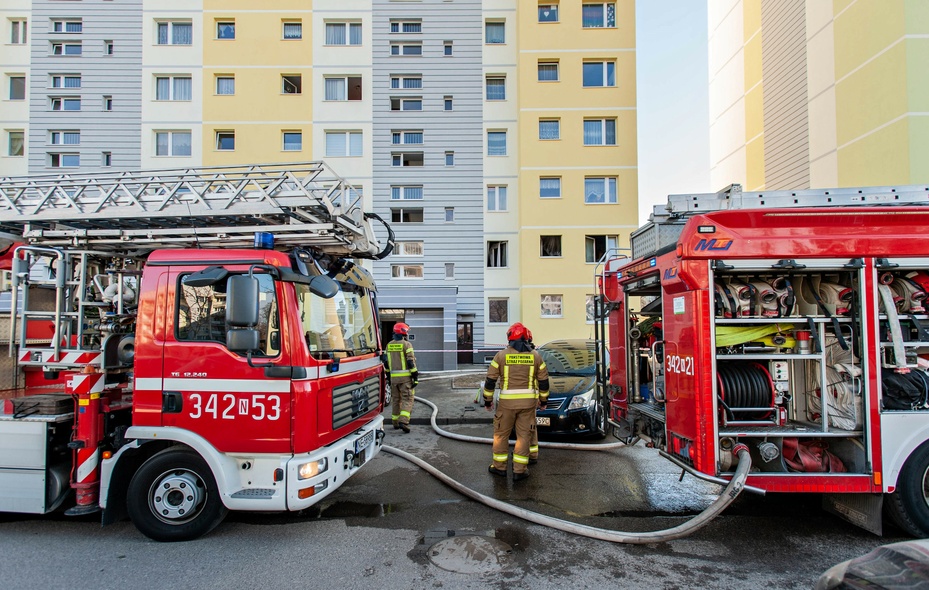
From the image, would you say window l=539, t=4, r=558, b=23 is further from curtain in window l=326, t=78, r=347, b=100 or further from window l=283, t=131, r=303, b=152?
window l=283, t=131, r=303, b=152

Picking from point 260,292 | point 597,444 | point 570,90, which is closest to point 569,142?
point 570,90

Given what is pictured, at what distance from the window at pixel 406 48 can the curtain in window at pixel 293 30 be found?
3075mm

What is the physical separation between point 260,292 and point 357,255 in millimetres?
1388

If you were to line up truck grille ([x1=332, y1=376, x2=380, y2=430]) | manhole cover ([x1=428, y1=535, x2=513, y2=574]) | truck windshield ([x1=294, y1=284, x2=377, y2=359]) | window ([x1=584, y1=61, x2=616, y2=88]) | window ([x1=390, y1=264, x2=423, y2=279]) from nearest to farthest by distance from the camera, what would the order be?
manhole cover ([x1=428, y1=535, x2=513, y2=574]) → truck windshield ([x1=294, y1=284, x2=377, y2=359]) → truck grille ([x1=332, y1=376, x2=380, y2=430]) → window ([x1=390, y1=264, x2=423, y2=279]) → window ([x1=584, y1=61, x2=616, y2=88])

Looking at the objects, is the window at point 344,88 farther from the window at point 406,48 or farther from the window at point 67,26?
the window at point 67,26

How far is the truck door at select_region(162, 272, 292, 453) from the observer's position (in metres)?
4.07

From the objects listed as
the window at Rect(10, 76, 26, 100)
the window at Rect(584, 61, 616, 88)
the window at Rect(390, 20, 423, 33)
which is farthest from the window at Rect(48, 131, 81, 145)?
the window at Rect(584, 61, 616, 88)

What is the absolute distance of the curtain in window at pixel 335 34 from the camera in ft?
76.2

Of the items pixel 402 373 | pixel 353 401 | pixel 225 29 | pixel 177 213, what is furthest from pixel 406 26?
pixel 353 401

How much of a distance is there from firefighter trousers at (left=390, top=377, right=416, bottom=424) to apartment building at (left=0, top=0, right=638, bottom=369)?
12.8 m

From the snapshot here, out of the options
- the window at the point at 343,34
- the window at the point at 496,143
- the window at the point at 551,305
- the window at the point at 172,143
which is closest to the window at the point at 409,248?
the window at the point at 496,143

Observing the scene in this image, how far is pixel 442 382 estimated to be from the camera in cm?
1545

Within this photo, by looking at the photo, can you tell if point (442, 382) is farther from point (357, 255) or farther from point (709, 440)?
point (709, 440)

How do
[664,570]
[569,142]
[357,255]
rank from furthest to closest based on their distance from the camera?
[569,142] < [357,255] < [664,570]
